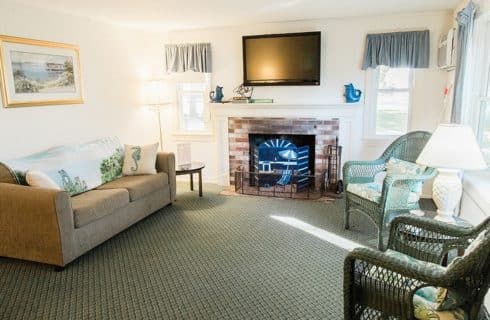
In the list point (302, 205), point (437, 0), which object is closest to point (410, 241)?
point (302, 205)

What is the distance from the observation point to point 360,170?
148 inches

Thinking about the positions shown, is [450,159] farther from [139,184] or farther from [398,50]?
[139,184]

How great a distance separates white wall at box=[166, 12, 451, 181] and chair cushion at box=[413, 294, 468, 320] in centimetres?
331

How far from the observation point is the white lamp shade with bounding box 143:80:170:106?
5.24m

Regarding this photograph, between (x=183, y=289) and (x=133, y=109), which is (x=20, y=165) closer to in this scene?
(x=183, y=289)

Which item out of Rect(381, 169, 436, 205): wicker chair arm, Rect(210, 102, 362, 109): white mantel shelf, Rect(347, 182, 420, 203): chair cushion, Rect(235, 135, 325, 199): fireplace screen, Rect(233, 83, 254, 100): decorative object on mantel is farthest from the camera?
Rect(233, 83, 254, 100): decorative object on mantel

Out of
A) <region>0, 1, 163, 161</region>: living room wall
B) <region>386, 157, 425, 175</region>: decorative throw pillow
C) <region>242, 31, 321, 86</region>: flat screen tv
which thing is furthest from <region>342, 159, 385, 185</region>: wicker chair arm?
<region>0, 1, 163, 161</region>: living room wall

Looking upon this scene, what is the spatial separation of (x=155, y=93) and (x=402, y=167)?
347cm

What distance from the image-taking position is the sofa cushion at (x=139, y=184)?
373cm

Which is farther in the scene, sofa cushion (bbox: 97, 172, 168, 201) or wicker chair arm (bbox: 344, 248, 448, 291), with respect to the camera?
sofa cushion (bbox: 97, 172, 168, 201)

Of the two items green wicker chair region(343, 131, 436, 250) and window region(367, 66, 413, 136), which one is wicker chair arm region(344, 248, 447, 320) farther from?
window region(367, 66, 413, 136)

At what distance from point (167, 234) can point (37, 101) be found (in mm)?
1960

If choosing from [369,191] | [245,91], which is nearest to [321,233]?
[369,191]

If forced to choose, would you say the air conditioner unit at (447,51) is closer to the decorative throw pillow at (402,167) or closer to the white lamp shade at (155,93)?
the decorative throw pillow at (402,167)
